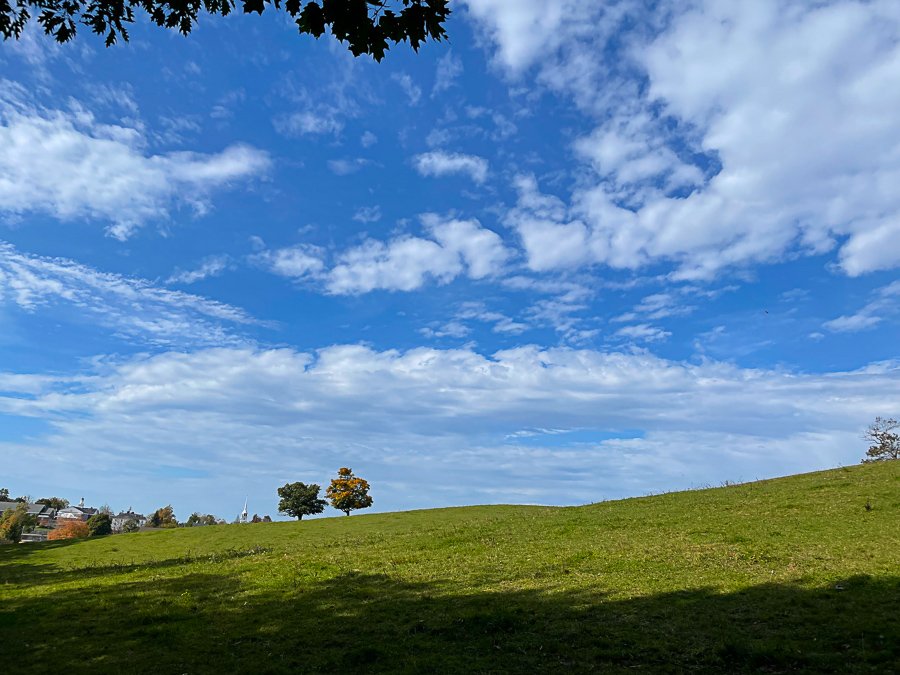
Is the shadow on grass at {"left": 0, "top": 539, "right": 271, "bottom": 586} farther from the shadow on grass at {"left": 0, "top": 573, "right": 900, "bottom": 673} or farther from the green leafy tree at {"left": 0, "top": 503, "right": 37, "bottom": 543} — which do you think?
the green leafy tree at {"left": 0, "top": 503, "right": 37, "bottom": 543}

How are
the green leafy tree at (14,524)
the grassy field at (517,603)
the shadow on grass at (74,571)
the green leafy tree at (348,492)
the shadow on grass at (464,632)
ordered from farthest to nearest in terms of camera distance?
the green leafy tree at (14,524)
the green leafy tree at (348,492)
the shadow on grass at (74,571)
the grassy field at (517,603)
the shadow on grass at (464,632)

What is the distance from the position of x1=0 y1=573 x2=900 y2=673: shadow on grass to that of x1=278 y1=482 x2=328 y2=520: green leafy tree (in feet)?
248

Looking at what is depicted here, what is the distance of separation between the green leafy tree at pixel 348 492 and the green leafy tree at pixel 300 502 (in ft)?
19.1

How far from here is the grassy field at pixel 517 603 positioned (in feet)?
39.2

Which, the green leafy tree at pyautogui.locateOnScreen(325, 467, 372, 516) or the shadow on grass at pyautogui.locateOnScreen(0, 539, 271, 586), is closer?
the shadow on grass at pyautogui.locateOnScreen(0, 539, 271, 586)

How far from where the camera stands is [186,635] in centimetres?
1453

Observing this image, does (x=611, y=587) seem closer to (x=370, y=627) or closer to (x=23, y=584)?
(x=370, y=627)

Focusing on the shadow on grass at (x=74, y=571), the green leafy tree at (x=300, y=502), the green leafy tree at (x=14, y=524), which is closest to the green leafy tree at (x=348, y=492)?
the green leafy tree at (x=300, y=502)

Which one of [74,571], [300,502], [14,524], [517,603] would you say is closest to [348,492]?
[300,502]

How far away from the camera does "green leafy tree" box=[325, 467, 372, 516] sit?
86.2 meters

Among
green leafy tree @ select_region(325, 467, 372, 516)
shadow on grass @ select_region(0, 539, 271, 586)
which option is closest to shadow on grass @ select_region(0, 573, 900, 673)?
shadow on grass @ select_region(0, 539, 271, 586)

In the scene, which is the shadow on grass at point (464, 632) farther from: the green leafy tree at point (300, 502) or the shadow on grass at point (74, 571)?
the green leafy tree at point (300, 502)

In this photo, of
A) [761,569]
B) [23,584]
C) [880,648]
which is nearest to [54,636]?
[23,584]

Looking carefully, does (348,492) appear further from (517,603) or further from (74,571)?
(517,603)
